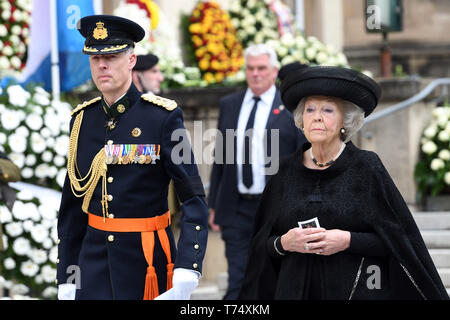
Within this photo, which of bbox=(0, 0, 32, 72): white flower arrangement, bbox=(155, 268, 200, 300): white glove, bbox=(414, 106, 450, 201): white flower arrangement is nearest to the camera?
bbox=(155, 268, 200, 300): white glove

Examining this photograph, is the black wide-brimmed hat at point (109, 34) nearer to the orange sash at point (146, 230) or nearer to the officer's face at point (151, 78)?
the orange sash at point (146, 230)

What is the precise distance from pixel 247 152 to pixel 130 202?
3153mm

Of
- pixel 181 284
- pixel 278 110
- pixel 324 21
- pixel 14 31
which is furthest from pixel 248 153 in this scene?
pixel 324 21

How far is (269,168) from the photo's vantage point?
25.0 feet

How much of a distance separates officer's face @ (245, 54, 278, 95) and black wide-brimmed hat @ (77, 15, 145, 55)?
3.07m

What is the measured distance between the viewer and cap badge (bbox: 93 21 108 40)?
4.65 meters

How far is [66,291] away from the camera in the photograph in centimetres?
475

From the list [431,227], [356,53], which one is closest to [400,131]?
[431,227]

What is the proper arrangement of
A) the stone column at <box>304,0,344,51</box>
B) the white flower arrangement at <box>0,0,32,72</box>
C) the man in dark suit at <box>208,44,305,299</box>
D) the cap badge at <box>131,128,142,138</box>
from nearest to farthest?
the cap badge at <box>131,128,142,138</box>, the man in dark suit at <box>208,44,305,299</box>, the white flower arrangement at <box>0,0,32,72</box>, the stone column at <box>304,0,344,51</box>

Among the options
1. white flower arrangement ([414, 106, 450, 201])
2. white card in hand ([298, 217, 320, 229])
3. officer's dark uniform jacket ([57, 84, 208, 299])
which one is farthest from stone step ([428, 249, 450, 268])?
officer's dark uniform jacket ([57, 84, 208, 299])

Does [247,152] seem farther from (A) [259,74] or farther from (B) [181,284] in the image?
(B) [181,284]

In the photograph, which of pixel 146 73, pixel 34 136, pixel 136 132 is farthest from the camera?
pixel 146 73

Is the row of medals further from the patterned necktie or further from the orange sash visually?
the patterned necktie

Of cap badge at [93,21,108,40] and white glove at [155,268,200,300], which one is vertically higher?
cap badge at [93,21,108,40]
